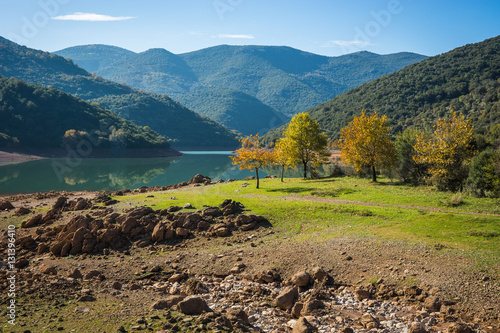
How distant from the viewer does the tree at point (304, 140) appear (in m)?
40.6

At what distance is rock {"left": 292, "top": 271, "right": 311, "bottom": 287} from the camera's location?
14.1 metres

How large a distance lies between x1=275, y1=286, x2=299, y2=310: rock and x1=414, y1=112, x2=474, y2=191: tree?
19.9 m

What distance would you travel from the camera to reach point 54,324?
9609mm

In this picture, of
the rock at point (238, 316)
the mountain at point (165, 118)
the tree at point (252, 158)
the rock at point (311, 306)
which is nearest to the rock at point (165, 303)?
the rock at point (238, 316)

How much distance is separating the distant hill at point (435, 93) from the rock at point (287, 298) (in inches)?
3147

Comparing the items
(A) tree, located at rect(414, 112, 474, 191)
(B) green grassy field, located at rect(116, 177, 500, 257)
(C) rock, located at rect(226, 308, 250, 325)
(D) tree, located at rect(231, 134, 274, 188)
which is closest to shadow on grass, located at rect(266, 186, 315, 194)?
(B) green grassy field, located at rect(116, 177, 500, 257)

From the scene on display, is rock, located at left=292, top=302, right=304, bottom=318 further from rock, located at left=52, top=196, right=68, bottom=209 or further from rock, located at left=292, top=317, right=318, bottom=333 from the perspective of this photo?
rock, located at left=52, top=196, right=68, bottom=209

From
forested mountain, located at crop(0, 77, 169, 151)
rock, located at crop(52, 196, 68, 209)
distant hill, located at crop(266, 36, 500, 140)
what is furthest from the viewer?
forested mountain, located at crop(0, 77, 169, 151)

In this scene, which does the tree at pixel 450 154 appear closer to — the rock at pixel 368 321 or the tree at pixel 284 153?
the tree at pixel 284 153

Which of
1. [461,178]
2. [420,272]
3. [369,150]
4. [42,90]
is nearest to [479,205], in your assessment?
[461,178]

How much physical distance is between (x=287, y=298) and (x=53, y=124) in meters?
121

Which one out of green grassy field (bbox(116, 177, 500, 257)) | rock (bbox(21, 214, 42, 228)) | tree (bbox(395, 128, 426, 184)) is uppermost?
tree (bbox(395, 128, 426, 184))

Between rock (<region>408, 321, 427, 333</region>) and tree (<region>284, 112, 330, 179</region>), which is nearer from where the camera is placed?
rock (<region>408, 321, 427, 333</region>)

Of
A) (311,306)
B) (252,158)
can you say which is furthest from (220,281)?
(252,158)
